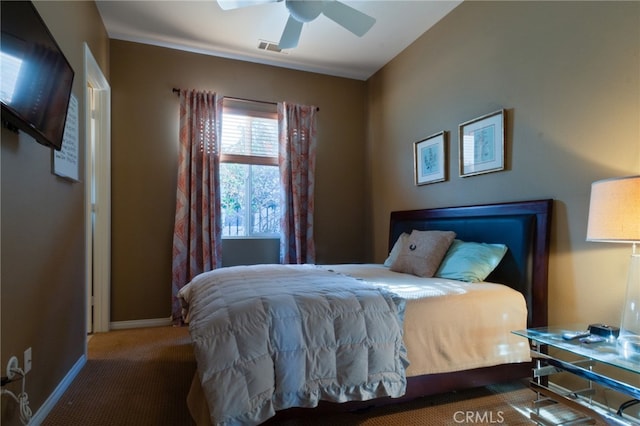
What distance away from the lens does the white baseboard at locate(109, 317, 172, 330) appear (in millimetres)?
3400

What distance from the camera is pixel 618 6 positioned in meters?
1.83

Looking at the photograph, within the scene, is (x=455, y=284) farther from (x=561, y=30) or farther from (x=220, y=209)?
(x=220, y=209)

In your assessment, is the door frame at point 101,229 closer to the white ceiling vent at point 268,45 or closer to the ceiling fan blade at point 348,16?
the white ceiling vent at point 268,45

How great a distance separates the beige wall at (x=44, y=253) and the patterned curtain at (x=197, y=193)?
1.04m

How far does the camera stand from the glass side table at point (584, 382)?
1381 millimetres

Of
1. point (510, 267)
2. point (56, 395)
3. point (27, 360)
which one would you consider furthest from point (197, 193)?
point (510, 267)

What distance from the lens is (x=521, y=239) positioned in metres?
2.24

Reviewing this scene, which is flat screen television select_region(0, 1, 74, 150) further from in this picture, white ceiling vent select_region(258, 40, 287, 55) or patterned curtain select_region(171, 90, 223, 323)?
white ceiling vent select_region(258, 40, 287, 55)

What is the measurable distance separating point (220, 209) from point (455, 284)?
98.9 inches

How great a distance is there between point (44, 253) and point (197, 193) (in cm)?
181

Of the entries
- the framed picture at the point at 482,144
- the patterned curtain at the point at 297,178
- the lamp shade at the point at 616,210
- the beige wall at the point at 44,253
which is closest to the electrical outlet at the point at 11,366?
the beige wall at the point at 44,253

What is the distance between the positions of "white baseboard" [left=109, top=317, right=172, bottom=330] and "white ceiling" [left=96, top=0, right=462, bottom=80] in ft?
9.47

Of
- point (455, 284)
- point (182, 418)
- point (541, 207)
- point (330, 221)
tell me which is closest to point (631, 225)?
point (541, 207)

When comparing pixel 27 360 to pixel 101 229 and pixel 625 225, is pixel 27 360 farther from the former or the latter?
pixel 625 225
